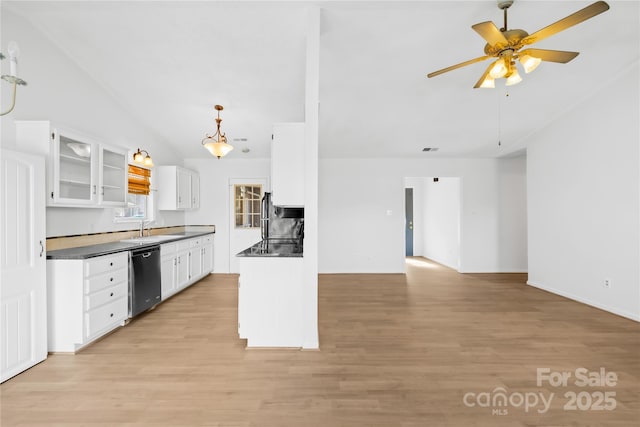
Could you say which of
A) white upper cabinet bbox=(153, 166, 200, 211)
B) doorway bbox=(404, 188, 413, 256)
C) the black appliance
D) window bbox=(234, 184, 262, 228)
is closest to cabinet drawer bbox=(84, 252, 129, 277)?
the black appliance

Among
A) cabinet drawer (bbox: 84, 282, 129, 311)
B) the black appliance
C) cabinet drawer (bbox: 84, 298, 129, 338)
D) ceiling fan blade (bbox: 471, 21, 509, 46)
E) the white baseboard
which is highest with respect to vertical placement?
ceiling fan blade (bbox: 471, 21, 509, 46)

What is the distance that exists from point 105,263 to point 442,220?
6.87 m

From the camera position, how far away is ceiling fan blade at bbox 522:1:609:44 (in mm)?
1854

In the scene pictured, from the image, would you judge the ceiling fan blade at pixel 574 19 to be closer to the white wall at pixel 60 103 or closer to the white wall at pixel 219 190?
the white wall at pixel 60 103

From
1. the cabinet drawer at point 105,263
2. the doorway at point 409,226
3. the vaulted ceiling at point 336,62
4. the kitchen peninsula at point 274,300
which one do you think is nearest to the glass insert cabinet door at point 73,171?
the cabinet drawer at point 105,263

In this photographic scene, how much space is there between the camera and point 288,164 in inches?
115

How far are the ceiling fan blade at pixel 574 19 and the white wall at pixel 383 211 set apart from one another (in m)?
3.94

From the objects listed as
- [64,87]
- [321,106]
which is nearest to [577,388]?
[321,106]

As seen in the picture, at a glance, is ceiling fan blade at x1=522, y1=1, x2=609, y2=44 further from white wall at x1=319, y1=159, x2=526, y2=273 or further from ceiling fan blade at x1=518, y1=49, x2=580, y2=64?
white wall at x1=319, y1=159, x2=526, y2=273

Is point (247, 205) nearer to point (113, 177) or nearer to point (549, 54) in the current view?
point (113, 177)

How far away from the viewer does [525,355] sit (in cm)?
261

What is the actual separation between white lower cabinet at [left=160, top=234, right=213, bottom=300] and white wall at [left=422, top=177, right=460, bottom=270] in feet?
17.5

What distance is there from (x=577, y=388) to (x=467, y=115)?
373cm

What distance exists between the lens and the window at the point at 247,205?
20.6ft
